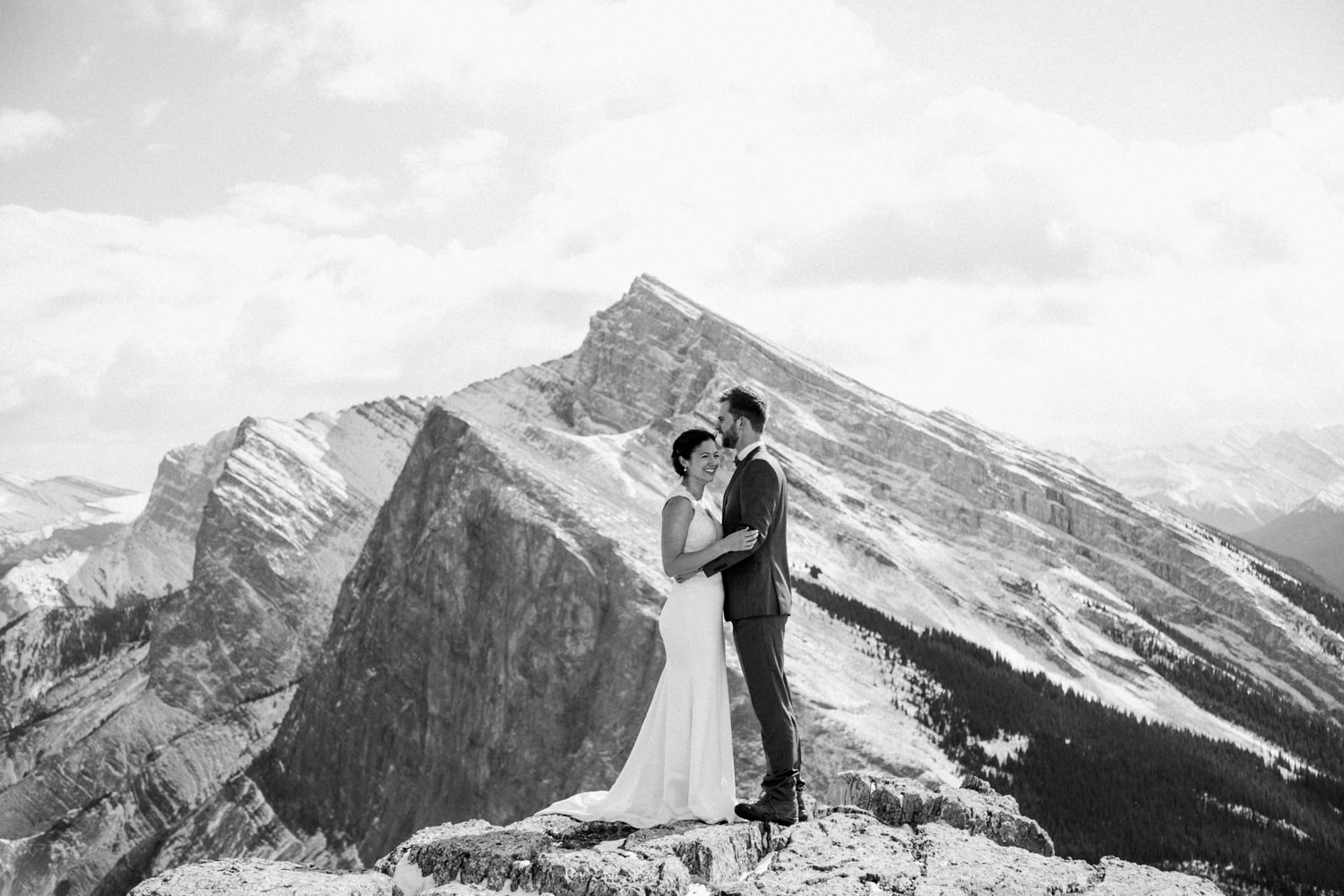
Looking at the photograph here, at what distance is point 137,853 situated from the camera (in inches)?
6004

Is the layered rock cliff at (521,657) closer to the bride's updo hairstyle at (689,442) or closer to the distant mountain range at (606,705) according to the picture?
the distant mountain range at (606,705)

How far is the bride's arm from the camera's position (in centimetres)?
1593

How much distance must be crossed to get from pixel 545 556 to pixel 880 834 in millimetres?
83223

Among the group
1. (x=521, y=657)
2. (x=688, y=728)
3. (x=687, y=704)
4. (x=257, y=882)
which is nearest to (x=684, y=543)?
(x=687, y=704)

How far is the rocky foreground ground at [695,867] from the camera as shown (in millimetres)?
13469

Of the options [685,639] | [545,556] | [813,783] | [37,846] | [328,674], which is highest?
[685,639]

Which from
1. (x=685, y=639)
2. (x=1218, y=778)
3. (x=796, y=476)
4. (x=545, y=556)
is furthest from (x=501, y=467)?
(x=685, y=639)

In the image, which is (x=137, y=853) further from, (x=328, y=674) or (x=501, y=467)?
(x=501, y=467)

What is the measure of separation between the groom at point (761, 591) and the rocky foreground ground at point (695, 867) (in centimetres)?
62

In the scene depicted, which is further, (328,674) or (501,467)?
(328,674)

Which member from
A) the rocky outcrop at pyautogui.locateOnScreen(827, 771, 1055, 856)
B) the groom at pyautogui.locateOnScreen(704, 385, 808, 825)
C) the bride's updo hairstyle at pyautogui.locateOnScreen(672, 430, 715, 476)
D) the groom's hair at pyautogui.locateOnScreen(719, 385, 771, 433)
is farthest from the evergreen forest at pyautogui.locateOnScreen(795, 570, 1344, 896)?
the bride's updo hairstyle at pyautogui.locateOnScreen(672, 430, 715, 476)

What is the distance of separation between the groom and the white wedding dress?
0.34 metres

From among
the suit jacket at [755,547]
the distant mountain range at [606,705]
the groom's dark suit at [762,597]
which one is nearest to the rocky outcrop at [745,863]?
the groom's dark suit at [762,597]

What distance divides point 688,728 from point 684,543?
2.48m
